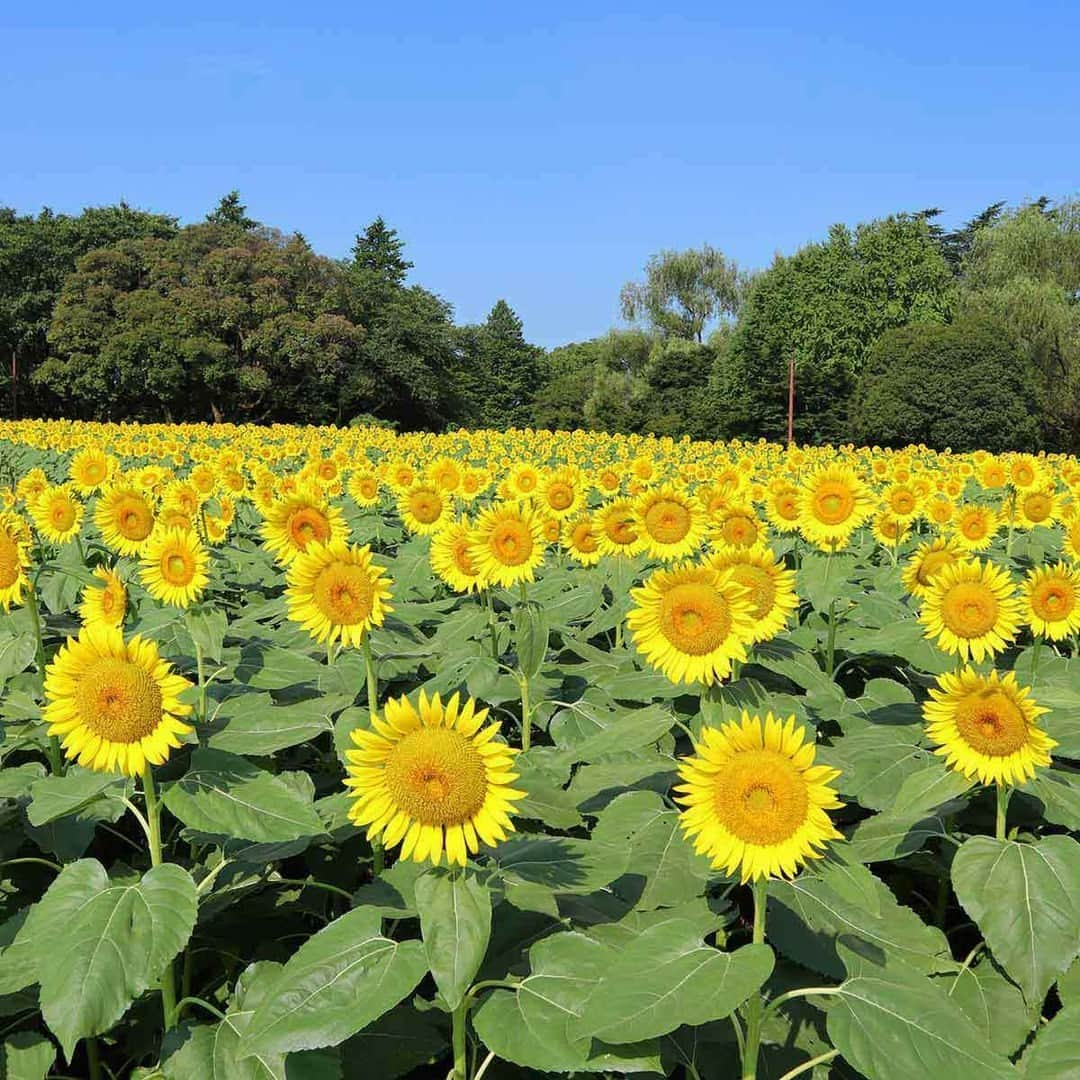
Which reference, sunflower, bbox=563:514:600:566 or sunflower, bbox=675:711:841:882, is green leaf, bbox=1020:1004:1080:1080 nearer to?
sunflower, bbox=675:711:841:882

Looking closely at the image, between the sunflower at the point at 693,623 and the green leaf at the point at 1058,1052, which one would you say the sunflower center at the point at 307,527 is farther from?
the green leaf at the point at 1058,1052

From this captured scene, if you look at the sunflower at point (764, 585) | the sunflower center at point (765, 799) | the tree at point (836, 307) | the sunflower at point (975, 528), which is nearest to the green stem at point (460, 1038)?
the sunflower center at point (765, 799)

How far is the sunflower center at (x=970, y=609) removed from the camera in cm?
319

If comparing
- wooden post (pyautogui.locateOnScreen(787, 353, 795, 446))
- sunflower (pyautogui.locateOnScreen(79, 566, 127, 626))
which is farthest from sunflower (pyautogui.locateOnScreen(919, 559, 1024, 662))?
wooden post (pyautogui.locateOnScreen(787, 353, 795, 446))

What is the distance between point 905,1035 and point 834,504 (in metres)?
3.38

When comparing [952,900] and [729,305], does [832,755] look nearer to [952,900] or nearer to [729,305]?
[952,900]

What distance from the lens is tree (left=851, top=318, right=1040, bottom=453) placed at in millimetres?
41781

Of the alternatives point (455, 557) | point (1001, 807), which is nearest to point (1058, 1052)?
point (1001, 807)

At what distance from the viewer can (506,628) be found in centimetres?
412

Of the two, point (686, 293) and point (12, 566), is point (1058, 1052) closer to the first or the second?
point (12, 566)

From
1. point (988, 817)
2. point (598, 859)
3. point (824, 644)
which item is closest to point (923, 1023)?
point (598, 859)

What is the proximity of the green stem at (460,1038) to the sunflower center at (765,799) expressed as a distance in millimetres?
631

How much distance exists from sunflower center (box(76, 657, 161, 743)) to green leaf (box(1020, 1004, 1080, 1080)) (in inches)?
74.0

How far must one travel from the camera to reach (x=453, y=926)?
1.79 m
